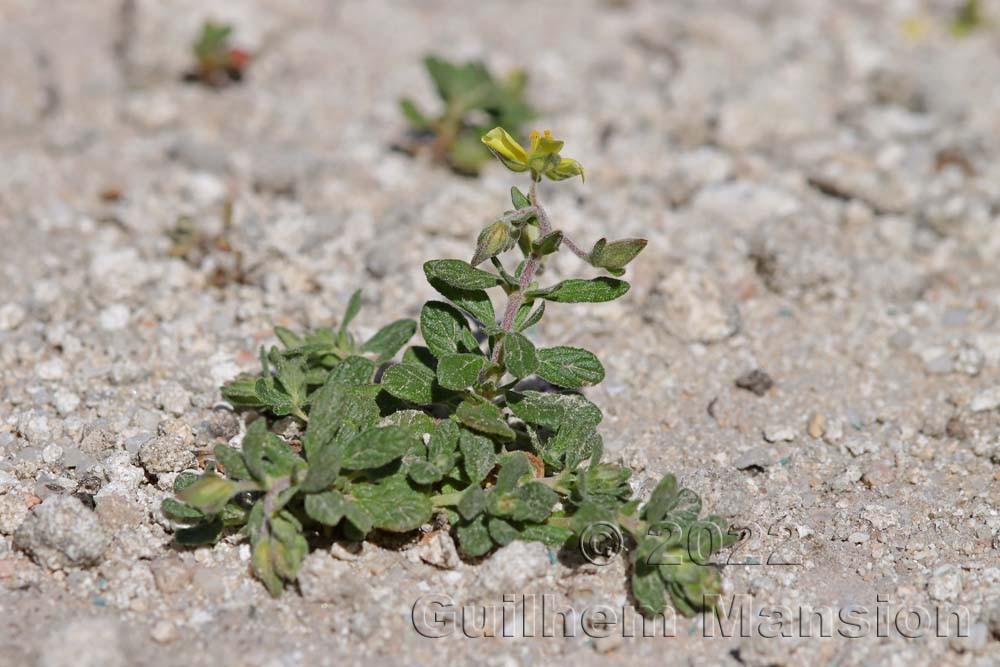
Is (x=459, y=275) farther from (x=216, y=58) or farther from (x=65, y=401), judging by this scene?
(x=216, y=58)

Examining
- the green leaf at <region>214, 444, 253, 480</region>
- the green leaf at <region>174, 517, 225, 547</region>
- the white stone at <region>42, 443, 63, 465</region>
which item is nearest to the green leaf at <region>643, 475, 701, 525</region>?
the green leaf at <region>214, 444, 253, 480</region>

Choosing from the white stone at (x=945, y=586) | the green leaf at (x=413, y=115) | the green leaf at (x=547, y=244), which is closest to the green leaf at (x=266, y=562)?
the green leaf at (x=547, y=244)

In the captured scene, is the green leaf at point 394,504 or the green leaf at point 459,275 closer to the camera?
the green leaf at point 394,504

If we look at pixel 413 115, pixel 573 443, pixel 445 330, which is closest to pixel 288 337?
pixel 445 330

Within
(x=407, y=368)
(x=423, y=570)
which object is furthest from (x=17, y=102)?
(x=423, y=570)

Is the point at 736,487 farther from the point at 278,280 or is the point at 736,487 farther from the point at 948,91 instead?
the point at 948,91

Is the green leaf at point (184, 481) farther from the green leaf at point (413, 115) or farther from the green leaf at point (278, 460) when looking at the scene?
the green leaf at point (413, 115)
